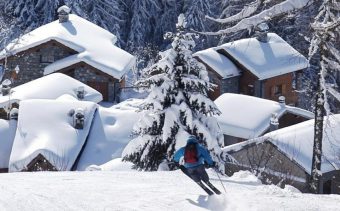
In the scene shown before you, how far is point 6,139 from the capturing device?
26.3m

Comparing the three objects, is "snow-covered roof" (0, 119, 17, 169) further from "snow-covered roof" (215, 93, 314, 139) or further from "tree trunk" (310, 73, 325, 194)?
"tree trunk" (310, 73, 325, 194)

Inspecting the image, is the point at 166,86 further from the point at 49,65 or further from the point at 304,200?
the point at 49,65

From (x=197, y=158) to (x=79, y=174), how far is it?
11.7 feet

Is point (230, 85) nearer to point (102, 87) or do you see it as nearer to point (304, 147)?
point (102, 87)

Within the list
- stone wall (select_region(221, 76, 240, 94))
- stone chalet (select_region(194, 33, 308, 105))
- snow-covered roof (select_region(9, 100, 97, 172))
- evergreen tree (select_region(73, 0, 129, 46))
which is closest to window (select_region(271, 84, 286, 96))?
stone chalet (select_region(194, 33, 308, 105))

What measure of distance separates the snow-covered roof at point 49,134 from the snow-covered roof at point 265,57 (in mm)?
14919

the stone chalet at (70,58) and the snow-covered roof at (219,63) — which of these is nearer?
the stone chalet at (70,58)

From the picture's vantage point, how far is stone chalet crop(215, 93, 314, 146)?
3094 centimetres

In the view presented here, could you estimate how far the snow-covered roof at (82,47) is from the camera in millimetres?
36781

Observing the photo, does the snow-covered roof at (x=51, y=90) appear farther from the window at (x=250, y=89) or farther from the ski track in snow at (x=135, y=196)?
the ski track in snow at (x=135, y=196)

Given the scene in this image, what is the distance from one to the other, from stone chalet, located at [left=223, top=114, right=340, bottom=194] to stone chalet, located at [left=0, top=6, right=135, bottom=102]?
41.4 feet

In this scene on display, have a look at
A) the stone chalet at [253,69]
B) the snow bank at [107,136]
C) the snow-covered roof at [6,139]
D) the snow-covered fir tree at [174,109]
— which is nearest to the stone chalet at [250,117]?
the snow bank at [107,136]

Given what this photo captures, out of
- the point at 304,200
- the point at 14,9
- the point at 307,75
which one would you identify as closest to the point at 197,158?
the point at 304,200

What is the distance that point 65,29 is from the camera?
40.0m
